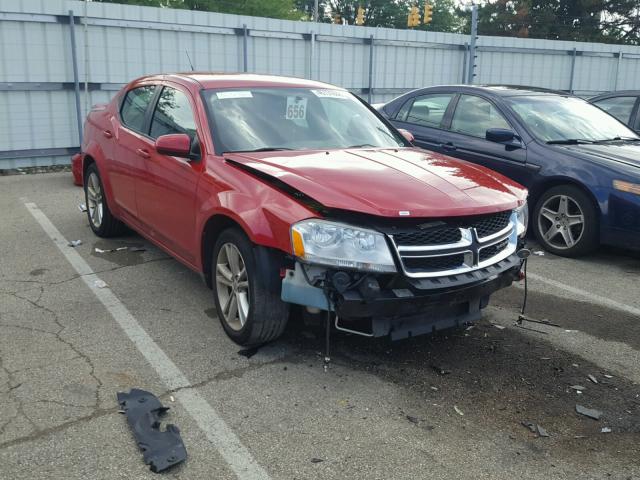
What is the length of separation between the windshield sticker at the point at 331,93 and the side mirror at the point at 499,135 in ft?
6.56

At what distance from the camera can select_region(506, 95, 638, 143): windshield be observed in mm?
6809

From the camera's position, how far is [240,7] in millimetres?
33188

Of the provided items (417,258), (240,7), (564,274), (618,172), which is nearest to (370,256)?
(417,258)

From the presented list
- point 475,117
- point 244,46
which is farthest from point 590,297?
point 244,46

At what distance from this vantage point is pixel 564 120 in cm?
704

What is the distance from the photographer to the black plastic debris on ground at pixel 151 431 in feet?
9.28

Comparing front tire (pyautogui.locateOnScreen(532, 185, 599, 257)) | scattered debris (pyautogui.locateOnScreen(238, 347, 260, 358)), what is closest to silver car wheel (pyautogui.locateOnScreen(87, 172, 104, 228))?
scattered debris (pyautogui.locateOnScreen(238, 347, 260, 358))

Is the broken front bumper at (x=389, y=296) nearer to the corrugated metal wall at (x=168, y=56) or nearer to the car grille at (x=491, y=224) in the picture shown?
the car grille at (x=491, y=224)

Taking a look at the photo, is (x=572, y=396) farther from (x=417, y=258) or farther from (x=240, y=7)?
(x=240, y=7)

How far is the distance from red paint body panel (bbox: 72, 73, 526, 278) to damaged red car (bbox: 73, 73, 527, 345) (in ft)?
0.04

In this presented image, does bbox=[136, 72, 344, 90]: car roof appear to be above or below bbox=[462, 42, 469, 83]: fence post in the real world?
below

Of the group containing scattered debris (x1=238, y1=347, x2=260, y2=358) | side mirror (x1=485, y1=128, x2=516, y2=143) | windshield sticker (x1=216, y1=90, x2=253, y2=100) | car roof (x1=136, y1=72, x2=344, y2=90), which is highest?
car roof (x1=136, y1=72, x2=344, y2=90)

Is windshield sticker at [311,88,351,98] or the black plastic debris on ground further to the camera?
windshield sticker at [311,88,351,98]

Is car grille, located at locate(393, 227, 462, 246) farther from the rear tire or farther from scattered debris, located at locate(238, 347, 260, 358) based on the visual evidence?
the rear tire
